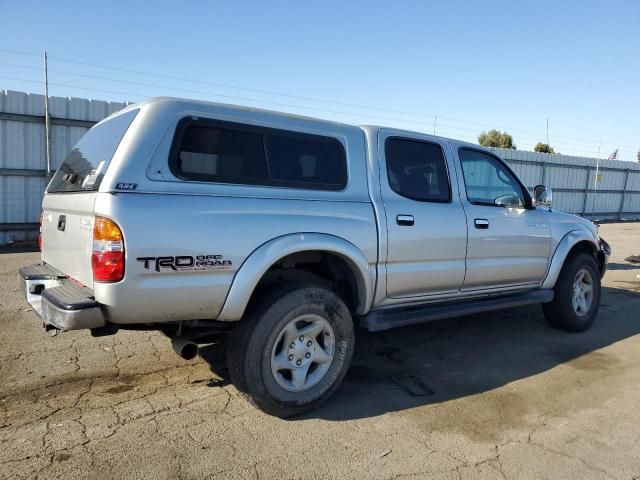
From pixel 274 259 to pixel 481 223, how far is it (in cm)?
225

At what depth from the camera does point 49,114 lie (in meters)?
10.8

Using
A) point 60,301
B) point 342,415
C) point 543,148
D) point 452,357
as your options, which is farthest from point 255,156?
point 543,148

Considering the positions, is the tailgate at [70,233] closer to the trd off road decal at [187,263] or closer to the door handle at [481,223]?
the trd off road decal at [187,263]

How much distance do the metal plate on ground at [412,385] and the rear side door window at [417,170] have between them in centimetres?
150

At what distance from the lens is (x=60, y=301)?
9.13 ft

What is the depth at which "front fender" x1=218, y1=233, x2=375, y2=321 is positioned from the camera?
9.79 ft

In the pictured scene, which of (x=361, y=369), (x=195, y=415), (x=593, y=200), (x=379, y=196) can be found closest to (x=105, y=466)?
(x=195, y=415)

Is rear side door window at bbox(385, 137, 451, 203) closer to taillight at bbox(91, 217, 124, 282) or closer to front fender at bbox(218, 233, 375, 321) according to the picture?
front fender at bbox(218, 233, 375, 321)

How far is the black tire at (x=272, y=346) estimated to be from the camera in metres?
3.07

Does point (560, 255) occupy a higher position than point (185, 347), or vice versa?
point (560, 255)

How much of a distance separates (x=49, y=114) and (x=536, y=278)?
10.7 meters

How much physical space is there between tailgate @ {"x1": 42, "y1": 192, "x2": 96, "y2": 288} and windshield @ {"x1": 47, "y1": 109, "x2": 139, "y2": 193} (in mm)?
83

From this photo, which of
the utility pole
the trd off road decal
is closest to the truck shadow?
the trd off road decal

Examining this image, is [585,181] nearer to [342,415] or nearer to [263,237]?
[342,415]
